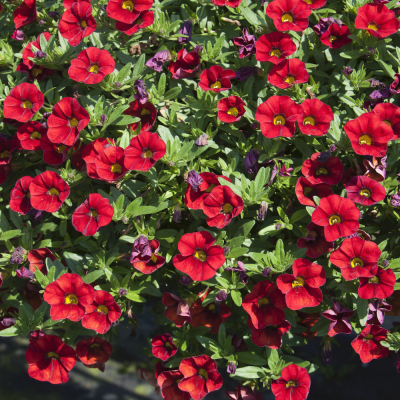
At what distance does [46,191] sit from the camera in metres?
2.28

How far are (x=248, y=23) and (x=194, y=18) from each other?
0.37 meters

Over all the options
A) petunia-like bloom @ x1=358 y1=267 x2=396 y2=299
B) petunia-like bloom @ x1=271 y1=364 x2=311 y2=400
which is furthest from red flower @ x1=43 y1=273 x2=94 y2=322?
petunia-like bloom @ x1=358 y1=267 x2=396 y2=299

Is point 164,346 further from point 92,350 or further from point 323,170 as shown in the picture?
point 323,170

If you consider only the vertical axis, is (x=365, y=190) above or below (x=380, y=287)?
above

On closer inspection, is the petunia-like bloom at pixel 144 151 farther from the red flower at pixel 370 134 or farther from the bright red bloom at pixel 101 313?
the red flower at pixel 370 134

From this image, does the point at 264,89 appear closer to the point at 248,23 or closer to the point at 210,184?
the point at 248,23

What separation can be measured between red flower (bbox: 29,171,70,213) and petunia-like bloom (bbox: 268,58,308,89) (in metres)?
1.34

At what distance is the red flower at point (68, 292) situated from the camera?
2109 millimetres

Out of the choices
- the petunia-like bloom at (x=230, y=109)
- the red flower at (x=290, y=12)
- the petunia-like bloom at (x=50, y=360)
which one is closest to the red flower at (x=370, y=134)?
the petunia-like bloom at (x=230, y=109)

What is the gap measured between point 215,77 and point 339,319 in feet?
5.09

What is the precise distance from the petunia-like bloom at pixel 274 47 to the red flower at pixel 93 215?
124 centimetres

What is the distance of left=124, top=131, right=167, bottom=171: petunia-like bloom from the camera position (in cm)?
211

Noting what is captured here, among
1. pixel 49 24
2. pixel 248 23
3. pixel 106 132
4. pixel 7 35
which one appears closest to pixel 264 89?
pixel 248 23

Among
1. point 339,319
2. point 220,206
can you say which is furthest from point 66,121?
point 339,319
